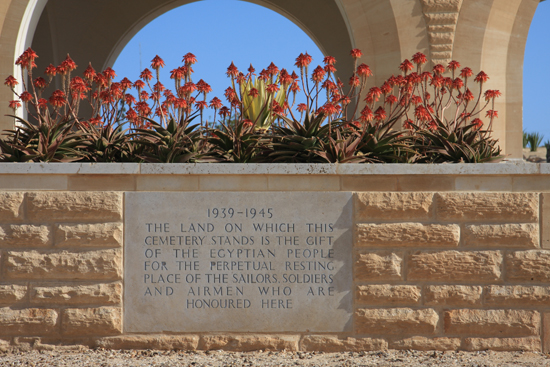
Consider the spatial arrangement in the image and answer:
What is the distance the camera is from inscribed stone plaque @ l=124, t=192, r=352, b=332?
4016 millimetres

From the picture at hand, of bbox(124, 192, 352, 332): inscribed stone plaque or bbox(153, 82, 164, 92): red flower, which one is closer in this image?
bbox(124, 192, 352, 332): inscribed stone plaque

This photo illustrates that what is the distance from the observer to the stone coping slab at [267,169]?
3.99 meters

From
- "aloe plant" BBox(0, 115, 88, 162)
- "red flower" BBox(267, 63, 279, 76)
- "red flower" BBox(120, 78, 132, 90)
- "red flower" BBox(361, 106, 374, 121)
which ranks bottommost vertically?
"aloe plant" BBox(0, 115, 88, 162)

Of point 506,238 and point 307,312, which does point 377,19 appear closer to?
point 506,238

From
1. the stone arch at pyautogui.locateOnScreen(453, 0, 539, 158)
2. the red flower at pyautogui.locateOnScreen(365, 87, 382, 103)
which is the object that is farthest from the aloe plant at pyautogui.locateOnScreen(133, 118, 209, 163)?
the stone arch at pyautogui.locateOnScreen(453, 0, 539, 158)

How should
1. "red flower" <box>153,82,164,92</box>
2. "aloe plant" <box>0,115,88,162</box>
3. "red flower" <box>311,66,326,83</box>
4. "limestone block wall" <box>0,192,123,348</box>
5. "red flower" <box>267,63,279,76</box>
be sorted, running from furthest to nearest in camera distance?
"red flower" <box>153,82,164,92</box>
"red flower" <box>267,63,279,76</box>
"red flower" <box>311,66,326,83</box>
"aloe plant" <box>0,115,88,162</box>
"limestone block wall" <box>0,192,123,348</box>

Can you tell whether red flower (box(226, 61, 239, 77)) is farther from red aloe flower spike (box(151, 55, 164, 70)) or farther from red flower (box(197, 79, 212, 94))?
red aloe flower spike (box(151, 55, 164, 70))

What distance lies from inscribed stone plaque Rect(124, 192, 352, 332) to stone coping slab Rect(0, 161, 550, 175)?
0.64ft

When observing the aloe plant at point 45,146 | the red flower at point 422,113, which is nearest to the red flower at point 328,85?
the red flower at point 422,113

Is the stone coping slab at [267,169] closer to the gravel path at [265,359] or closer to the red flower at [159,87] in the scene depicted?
the red flower at [159,87]

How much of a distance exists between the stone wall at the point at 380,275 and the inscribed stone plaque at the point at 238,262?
10 cm

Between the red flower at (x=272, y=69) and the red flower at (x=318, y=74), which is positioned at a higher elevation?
the red flower at (x=272, y=69)

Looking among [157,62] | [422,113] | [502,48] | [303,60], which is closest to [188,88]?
[157,62]

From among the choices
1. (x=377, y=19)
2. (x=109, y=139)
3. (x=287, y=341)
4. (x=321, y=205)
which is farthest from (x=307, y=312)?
(x=377, y=19)
